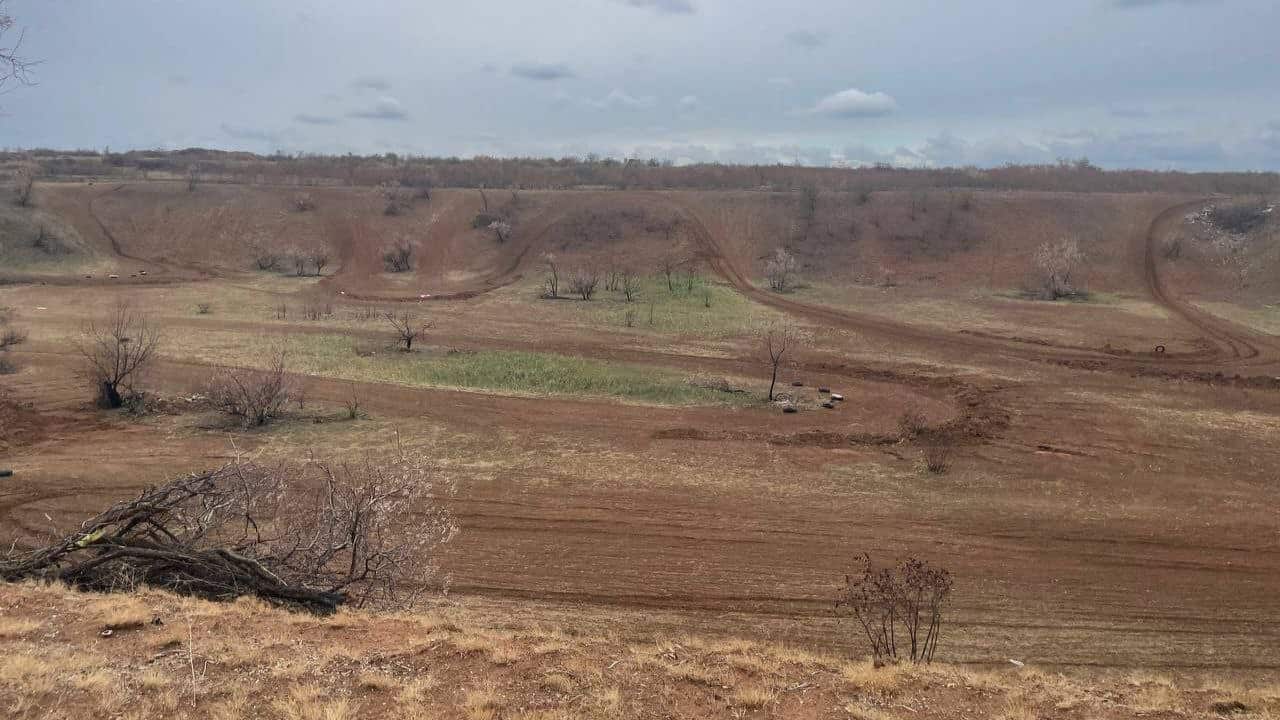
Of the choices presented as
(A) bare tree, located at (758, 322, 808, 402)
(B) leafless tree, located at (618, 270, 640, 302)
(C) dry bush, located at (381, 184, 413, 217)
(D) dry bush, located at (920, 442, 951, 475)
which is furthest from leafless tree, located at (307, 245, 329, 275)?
(D) dry bush, located at (920, 442, 951, 475)

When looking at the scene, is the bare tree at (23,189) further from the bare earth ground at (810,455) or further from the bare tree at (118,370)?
the bare tree at (118,370)

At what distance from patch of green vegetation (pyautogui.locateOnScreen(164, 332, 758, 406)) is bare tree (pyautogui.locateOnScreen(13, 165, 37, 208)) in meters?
41.6

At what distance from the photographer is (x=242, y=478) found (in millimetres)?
11547

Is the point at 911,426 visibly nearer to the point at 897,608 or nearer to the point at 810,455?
the point at 810,455

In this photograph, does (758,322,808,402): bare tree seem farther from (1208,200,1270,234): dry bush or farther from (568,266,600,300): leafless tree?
(1208,200,1270,234): dry bush

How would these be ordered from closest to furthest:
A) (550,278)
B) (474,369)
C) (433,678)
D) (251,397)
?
1. (433,678)
2. (251,397)
3. (474,369)
4. (550,278)

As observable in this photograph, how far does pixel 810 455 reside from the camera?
65.2 ft

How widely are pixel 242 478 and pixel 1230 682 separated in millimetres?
15256

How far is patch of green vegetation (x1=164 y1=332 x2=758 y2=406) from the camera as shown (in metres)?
26.0

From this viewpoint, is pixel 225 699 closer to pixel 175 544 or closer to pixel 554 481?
pixel 175 544

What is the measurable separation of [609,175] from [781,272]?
43.7 metres

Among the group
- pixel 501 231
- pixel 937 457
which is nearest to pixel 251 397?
pixel 937 457

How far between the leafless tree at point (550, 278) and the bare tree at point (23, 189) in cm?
4382

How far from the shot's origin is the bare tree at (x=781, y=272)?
48344 millimetres
